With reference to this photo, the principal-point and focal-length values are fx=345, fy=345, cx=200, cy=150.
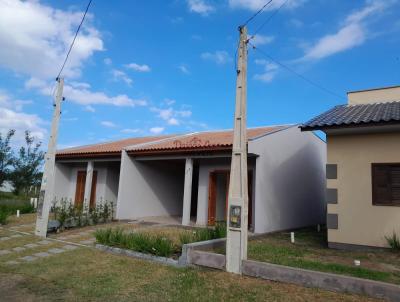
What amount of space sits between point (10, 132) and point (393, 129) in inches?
982

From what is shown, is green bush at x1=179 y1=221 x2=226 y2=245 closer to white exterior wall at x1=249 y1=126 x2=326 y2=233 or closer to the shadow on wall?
white exterior wall at x1=249 y1=126 x2=326 y2=233

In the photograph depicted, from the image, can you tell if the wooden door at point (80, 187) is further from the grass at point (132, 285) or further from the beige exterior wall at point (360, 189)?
the beige exterior wall at point (360, 189)

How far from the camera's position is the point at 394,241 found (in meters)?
8.41

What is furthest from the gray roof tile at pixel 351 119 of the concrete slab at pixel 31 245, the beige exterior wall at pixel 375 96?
the concrete slab at pixel 31 245

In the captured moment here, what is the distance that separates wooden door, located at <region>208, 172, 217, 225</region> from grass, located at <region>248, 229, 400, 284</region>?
12.0 ft

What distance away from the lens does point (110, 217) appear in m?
14.5

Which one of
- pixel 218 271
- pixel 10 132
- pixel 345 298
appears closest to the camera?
pixel 345 298

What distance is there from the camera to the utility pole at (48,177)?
10.9 meters

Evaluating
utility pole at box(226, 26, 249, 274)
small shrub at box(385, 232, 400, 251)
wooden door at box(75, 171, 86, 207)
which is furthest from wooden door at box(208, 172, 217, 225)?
wooden door at box(75, 171, 86, 207)

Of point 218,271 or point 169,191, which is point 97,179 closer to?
point 169,191

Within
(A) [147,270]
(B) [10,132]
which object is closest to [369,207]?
(A) [147,270]

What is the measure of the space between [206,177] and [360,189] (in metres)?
6.39

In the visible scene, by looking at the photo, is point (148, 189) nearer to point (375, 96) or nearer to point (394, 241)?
point (375, 96)

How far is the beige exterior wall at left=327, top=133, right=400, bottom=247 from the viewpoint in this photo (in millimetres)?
8734
